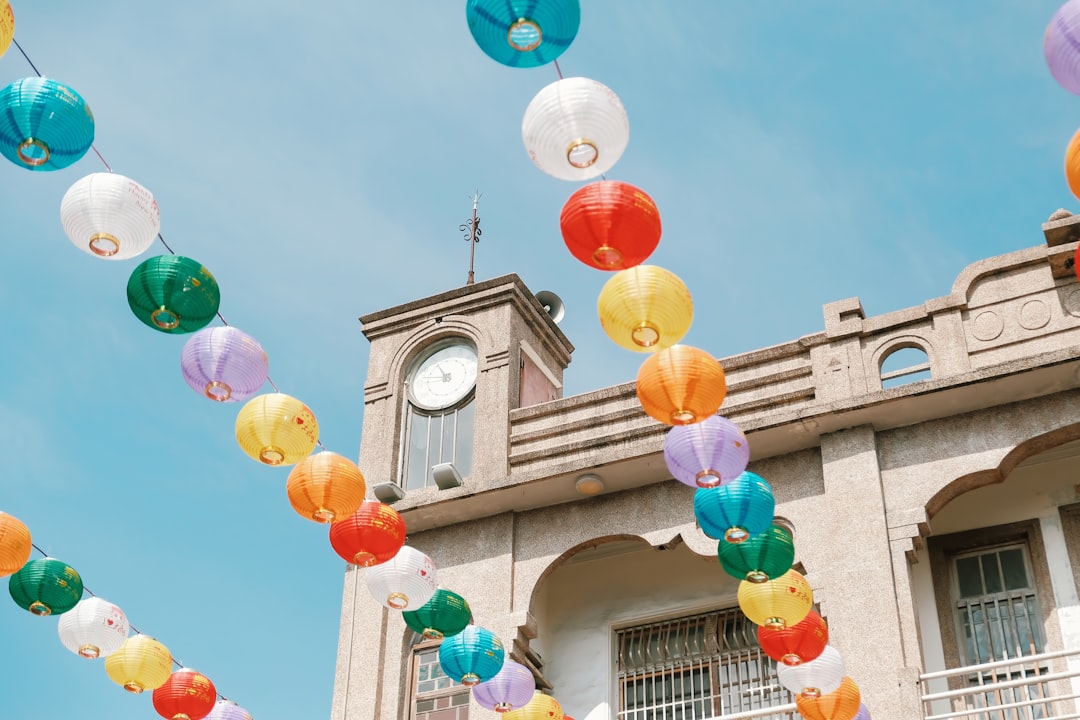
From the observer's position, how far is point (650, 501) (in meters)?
12.9

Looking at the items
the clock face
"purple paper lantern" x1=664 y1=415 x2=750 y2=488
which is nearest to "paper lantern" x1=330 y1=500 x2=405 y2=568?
"purple paper lantern" x1=664 y1=415 x2=750 y2=488

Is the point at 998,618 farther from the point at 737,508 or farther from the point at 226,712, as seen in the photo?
the point at 226,712

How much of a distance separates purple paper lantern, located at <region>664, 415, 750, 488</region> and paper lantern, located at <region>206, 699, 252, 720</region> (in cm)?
407

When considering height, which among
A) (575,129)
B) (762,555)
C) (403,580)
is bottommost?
(762,555)

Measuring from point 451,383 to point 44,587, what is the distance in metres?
5.44

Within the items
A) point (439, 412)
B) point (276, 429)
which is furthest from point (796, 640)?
point (439, 412)

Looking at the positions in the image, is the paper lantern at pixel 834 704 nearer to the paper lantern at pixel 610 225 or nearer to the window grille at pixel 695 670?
the window grille at pixel 695 670

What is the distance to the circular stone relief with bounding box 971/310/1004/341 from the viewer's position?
39.6ft

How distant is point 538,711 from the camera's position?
10727 millimetres

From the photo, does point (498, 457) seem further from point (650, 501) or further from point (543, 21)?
point (543, 21)

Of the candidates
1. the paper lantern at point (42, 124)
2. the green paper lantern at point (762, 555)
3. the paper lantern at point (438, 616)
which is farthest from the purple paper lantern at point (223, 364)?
the green paper lantern at point (762, 555)

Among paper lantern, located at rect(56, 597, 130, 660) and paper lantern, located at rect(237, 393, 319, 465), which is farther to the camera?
paper lantern, located at rect(56, 597, 130, 660)

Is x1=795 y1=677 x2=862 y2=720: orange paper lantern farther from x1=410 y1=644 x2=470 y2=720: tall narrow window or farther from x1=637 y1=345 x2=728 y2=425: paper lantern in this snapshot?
x1=410 y1=644 x2=470 y2=720: tall narrow window

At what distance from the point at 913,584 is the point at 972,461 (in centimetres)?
116
